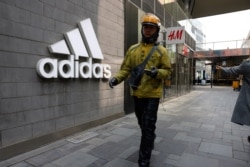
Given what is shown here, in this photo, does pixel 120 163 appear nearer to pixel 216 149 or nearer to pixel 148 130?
pixel 148 130

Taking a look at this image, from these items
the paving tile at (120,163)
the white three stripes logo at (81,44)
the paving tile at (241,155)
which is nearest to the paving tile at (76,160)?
the paving tile at (120,163)

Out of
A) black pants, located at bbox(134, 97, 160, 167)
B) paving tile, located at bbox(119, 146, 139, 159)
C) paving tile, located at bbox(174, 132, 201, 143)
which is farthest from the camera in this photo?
paving tile, located at bbox(174, 132, 201, 143)

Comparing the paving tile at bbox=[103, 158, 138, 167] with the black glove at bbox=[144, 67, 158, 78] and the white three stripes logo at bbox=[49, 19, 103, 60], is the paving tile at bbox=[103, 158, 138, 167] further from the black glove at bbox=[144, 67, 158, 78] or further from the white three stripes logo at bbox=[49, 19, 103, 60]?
the white three stripes logo at bbox=[49, 19, 103, 60]

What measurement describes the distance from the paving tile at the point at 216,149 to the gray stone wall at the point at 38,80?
234cm

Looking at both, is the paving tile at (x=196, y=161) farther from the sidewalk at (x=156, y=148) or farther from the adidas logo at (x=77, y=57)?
the adidas logo at (x=77, y=57)

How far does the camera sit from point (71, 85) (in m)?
3.90

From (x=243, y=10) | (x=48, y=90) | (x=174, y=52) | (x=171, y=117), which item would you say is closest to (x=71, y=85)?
(x=48, y=90)

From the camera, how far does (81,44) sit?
4.02 m

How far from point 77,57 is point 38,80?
0.93m

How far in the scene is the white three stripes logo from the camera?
11.7ft

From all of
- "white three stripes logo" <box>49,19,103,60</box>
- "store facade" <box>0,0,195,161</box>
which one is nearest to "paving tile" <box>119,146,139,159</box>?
"store facade" <box>0,0,195,161</box>

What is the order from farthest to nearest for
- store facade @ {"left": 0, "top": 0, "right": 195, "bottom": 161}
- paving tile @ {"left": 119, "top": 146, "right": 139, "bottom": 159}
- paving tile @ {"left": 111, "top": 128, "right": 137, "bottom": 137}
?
paving tile @ {"left": 111, "top": 128, "right": 137, "bottom": 137}
paving tile @ {"left": 119, "top": 146, "right": 139, "bottom": 159}
store facade @ {"left": 0, "top": 0, "right": 195, "bottom": 161}

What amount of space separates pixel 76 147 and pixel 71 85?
117 centimetres

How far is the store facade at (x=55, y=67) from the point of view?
2.84 meters
